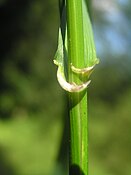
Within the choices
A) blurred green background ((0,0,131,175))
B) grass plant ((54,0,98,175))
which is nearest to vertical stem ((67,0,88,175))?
grass plant ((54,0,98,175))

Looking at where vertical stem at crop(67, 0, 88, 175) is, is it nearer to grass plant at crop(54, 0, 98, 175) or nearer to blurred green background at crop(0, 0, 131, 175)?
grass plant at crop(54, 0, 98, 175)

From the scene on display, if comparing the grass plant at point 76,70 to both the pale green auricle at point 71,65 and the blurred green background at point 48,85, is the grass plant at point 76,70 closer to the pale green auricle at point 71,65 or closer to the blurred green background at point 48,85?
the pale green auricle at point 71,65

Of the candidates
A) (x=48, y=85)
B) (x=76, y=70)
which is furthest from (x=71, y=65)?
(x=48, y=85)

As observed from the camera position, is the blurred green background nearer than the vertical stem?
No

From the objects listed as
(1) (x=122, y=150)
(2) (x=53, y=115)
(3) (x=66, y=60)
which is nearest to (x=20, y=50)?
(2) (x=53, y=115)

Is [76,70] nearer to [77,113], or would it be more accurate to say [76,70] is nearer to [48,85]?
[77,113]

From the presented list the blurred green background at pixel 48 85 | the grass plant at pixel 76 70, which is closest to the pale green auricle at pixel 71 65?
the grass plant at pixel 76 70

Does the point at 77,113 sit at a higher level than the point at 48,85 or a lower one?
higher

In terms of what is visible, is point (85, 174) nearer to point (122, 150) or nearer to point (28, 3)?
point (122, 150)
